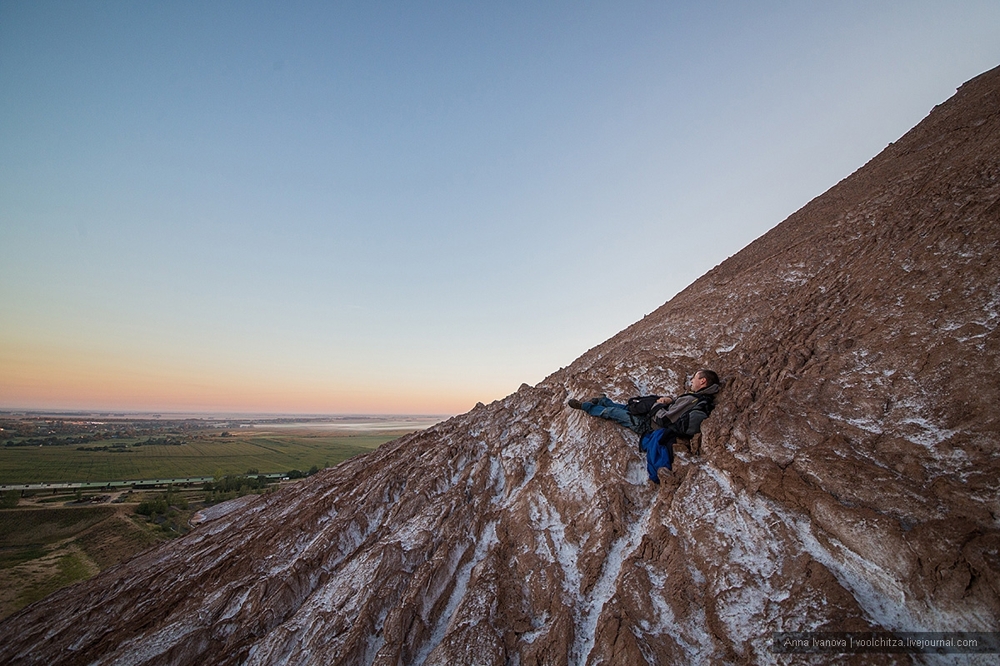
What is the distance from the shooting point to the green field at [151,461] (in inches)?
3994

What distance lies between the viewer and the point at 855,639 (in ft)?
19.6

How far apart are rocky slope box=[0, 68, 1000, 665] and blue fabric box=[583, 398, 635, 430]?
0.39 metres

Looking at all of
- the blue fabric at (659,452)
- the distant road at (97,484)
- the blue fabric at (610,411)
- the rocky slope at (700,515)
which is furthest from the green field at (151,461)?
the blue fabric at (659,452)

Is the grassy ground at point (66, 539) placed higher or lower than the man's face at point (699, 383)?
lower

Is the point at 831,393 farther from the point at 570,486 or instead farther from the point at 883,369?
the point at 570,486

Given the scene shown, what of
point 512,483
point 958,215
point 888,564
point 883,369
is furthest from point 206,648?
point 958,215

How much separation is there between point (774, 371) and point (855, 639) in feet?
21.1

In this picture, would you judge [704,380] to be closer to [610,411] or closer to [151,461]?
[610,411]

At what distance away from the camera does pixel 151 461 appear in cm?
12656

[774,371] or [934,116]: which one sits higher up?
[934,116]

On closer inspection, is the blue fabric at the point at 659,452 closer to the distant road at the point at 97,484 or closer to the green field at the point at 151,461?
the green field at the point at 151,461

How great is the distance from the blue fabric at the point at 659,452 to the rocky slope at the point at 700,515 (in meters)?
0.31

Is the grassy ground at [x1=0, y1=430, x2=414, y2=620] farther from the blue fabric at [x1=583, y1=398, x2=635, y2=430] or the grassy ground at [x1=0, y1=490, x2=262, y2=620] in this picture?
the blue fabric at [x1=583, y1=398, x2=635, y2=430]

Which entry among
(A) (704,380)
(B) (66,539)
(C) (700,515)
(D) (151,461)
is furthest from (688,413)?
(D) (151,461)
